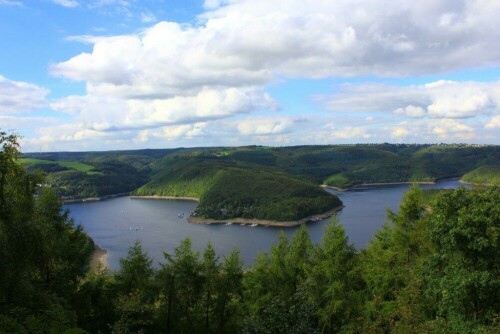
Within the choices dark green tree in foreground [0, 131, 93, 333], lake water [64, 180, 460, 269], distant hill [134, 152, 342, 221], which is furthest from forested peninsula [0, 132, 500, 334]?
distant hill [134, 152, 342, 221]

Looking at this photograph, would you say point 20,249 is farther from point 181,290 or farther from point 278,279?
point 278,279

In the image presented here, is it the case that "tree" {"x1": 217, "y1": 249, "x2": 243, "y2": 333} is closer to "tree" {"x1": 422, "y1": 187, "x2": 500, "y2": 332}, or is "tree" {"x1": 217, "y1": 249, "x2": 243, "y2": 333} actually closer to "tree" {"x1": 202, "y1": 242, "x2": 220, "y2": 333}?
"tree" {"x1": 202, "y1": 242, "x2": 220, "y2": 333}

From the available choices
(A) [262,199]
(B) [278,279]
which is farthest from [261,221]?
(B) [278,279]

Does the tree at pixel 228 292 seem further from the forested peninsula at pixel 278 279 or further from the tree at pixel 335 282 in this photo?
the tree at pixel 335 282

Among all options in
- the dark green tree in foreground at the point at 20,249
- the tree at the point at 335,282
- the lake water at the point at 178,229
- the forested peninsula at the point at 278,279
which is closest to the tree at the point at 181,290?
the forested peninsula at the point at 278,279

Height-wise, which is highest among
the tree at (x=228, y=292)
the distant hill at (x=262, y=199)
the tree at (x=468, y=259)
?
the tree at (x=468, y=259)

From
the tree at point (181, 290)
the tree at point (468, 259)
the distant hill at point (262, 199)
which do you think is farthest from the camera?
the distant hill at point (262, 199)
